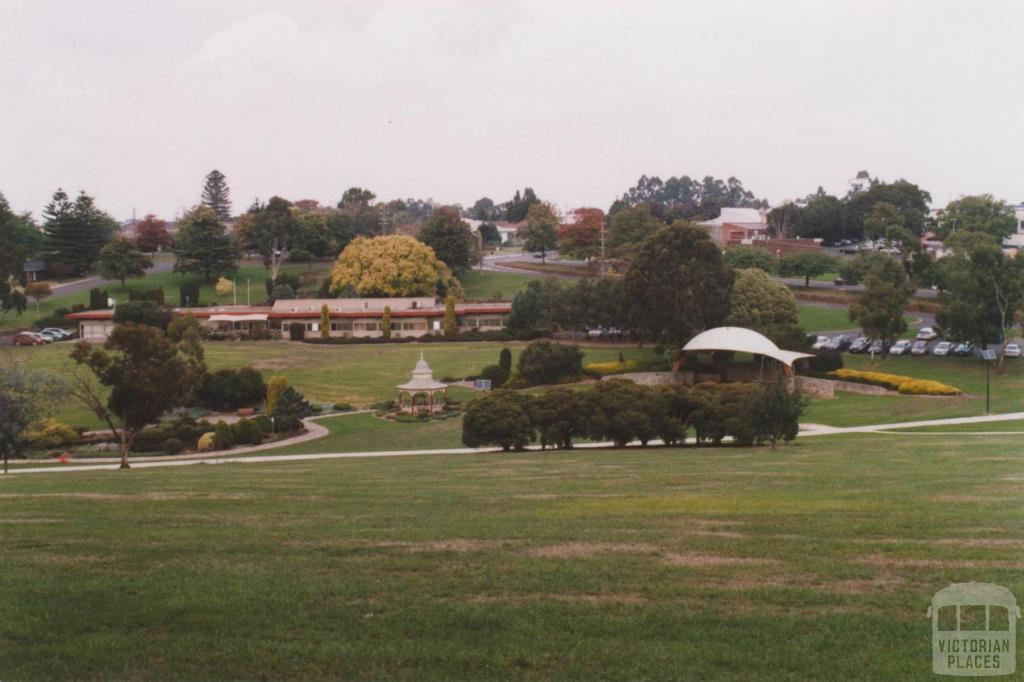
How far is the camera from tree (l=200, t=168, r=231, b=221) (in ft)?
293

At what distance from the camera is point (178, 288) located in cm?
8288

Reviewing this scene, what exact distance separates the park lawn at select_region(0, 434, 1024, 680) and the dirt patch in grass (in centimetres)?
5

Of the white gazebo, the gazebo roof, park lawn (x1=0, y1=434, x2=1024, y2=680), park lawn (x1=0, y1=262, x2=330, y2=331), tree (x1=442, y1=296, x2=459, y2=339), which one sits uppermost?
park lawn (x1=0, y1=262, x2=330, y2=331)

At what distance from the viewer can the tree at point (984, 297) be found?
51719 mm

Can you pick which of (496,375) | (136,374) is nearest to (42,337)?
(496,375)

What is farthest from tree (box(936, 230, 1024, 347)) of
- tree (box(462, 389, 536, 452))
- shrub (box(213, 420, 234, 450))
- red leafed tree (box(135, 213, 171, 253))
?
red leafed tree (box(135, 213, 171, 253))

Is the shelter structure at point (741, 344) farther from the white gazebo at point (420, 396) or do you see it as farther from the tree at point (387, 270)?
the tree at point (387, 270)

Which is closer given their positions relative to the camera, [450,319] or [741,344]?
[741,344]

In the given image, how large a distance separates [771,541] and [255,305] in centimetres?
7206

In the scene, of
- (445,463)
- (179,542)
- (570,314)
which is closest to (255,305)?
(570,314)

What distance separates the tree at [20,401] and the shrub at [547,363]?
2631cm

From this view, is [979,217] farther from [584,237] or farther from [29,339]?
[29,339]

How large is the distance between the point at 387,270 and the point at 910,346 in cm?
4109

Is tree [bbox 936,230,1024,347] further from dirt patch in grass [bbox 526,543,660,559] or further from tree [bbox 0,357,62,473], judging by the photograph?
dirt patch in grass [bbox 526,543,660,559]
